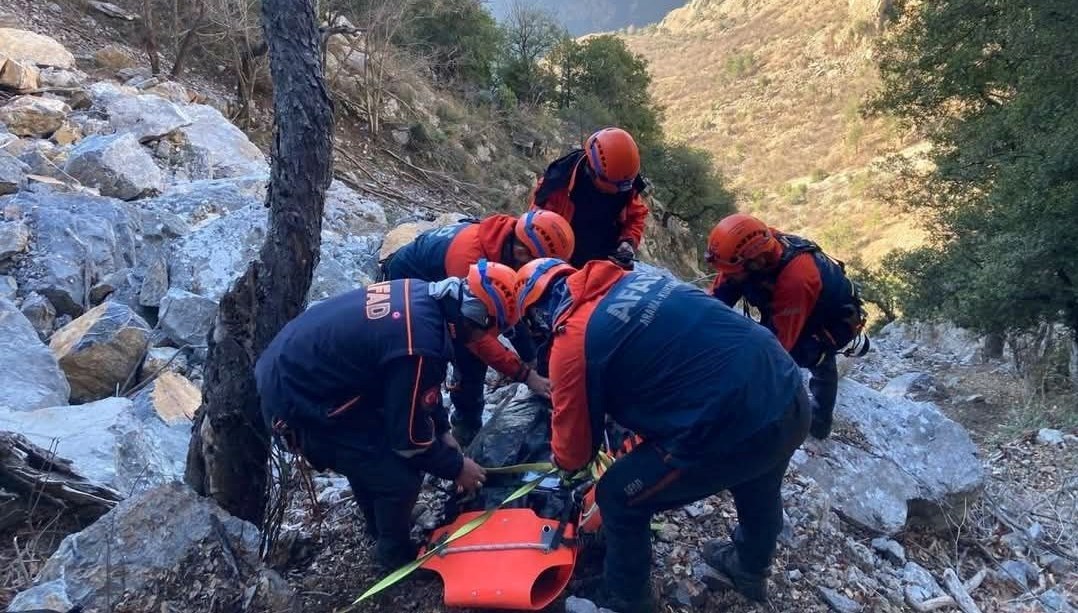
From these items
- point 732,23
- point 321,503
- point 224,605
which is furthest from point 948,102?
point 732,23

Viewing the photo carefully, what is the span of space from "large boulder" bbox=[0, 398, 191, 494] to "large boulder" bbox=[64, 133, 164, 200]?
11.5 feet

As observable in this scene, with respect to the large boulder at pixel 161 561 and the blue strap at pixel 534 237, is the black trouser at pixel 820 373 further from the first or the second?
the large boulder at pixel 161 561

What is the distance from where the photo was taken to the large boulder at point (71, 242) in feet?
18.0

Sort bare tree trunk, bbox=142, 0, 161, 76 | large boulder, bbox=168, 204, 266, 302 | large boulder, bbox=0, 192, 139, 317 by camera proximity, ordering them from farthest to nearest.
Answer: bare tree trunk, bbox=142, 0, 161, 76
large boulder, bbox=168, 204, 266, 302
large boulder, bbox=0, 192, 139, 317

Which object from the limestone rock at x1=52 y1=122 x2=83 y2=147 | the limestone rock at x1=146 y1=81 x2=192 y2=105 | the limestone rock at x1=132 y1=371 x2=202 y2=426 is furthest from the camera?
the limestone rock at x1=146 y1=81 x2=192 y2=105

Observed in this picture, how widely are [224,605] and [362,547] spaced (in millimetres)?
708

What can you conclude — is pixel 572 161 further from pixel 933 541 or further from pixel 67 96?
pixel 67 96

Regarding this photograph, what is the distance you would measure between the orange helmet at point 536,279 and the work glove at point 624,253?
1.62 m

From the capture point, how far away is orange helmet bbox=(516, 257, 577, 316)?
283cm

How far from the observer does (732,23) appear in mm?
58531

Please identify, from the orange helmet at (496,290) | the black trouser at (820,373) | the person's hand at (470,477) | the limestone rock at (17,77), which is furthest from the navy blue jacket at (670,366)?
the limestone rock at (17,77)

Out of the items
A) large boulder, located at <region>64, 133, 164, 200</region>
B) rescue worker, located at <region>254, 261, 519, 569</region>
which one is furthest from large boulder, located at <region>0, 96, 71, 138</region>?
rescue worker, located at <region>254, 261, 519, 569</region>

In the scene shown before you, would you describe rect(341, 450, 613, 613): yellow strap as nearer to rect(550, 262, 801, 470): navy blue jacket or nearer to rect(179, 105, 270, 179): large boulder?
rect(550, 262, 801, 470): navy blue jacket

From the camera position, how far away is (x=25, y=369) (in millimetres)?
4332
